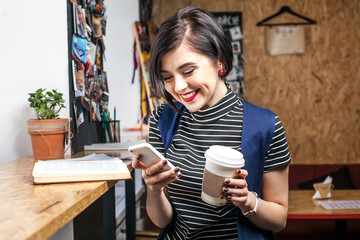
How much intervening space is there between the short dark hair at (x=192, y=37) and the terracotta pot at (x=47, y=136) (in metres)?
0.60

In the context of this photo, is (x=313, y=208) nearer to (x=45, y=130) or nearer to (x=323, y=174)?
(x=45, y=130)

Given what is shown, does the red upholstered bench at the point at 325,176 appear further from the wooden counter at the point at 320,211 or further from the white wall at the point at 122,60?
the white wall at the point at 122,60

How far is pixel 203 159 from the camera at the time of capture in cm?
117

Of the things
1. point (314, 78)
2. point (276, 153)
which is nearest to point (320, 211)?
point (276, 153)

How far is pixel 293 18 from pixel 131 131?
2316 millimetres

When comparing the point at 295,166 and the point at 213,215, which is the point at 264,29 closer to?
the point at 295,166

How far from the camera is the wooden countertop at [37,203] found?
2.19ft

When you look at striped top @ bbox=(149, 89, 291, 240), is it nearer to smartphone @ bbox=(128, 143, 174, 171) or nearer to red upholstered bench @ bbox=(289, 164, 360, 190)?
smartphone @ bbox=(128, 143, 174, 171)

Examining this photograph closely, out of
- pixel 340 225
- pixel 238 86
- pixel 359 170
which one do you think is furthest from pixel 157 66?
pixel 359 170

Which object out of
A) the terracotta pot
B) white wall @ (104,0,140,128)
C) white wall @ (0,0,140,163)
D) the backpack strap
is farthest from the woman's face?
white wall @ (104,0,140,128)

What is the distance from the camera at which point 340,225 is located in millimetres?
2354

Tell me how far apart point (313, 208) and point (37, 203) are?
72.1 inches

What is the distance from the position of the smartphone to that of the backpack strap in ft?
0.94

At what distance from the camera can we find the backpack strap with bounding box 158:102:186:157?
1273 millimetres
